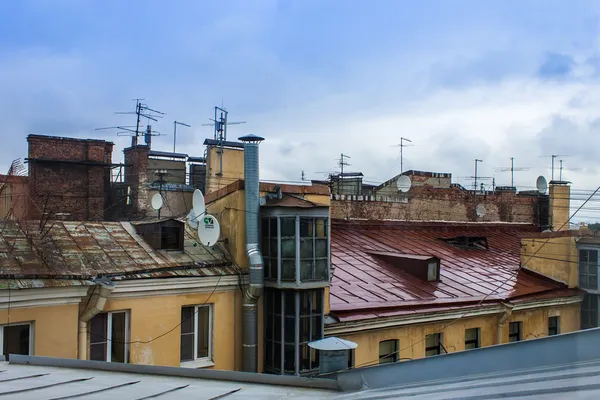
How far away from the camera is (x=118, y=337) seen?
1021cm

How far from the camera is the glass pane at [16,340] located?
8.83 metres

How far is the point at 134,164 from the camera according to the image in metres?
25.4

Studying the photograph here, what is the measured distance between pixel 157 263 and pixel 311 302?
11.5 ft

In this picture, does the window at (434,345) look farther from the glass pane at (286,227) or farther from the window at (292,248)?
the glass pane at (286,227)

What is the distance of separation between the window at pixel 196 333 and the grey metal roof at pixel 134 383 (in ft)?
14.6

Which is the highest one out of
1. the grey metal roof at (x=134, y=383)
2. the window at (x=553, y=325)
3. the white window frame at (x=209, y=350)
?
the grey metal roof at (x=134, y=383)

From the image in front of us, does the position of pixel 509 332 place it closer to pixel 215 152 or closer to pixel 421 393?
pixel 215 152

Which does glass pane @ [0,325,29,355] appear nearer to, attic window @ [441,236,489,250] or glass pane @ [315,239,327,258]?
glass pane @ [315,239,327,258]

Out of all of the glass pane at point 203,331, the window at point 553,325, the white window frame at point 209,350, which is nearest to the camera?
the white window frame at point 209,350

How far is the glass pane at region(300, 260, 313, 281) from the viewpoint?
11884 mm

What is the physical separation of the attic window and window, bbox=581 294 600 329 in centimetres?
473

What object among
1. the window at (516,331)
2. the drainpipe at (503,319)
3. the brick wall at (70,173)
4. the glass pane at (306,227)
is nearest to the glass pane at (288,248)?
the glass pane at (306,227)

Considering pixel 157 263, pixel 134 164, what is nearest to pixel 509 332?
pixel 157 263

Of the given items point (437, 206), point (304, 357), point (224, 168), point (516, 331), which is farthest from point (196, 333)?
point (437, 206)
